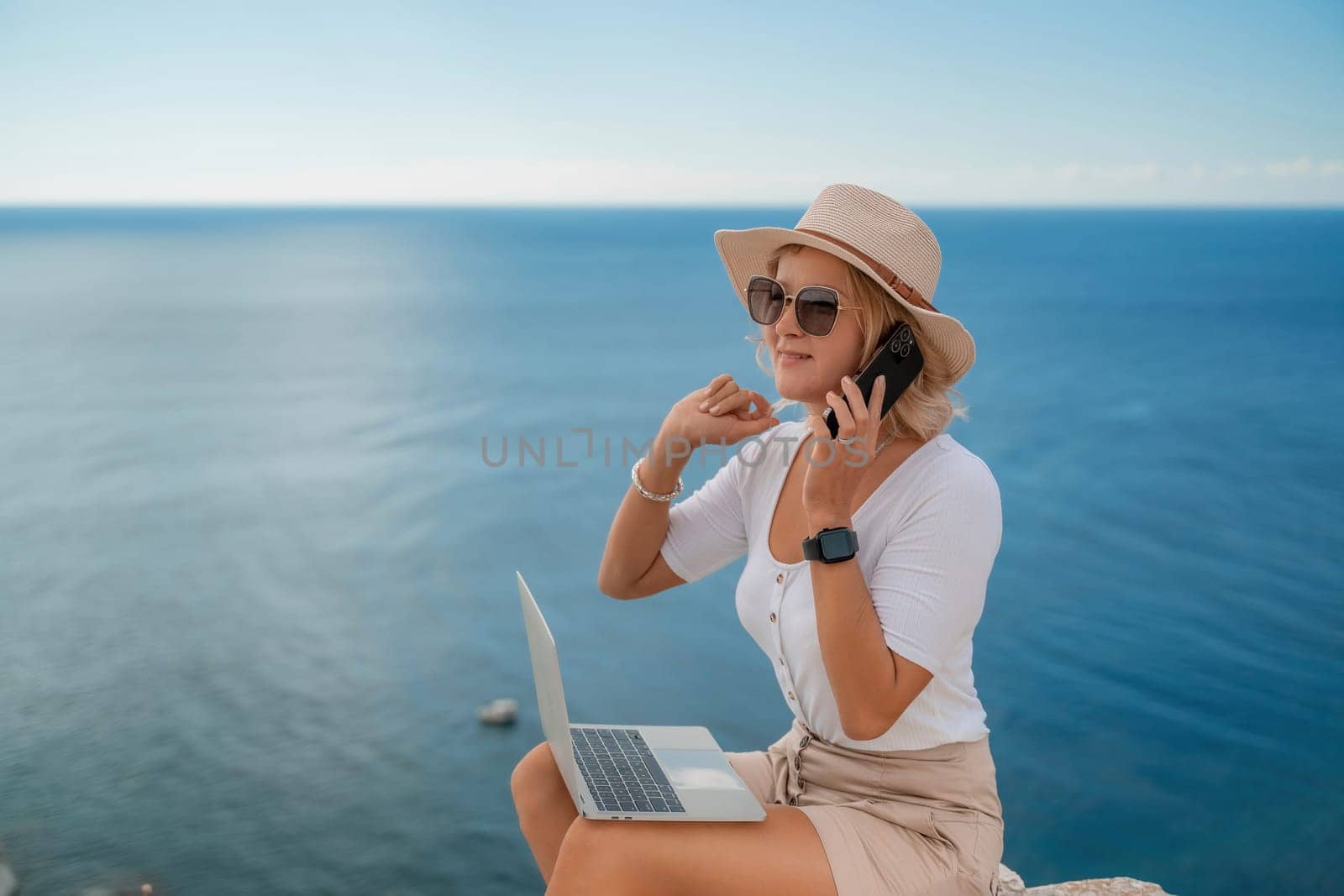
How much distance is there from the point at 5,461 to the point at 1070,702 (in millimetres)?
7625

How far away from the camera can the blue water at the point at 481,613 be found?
3.69m

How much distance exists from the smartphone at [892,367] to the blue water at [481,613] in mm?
2388

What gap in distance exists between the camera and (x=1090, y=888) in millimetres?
2570

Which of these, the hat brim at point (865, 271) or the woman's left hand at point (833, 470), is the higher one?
the hat brim at point (865, 271)

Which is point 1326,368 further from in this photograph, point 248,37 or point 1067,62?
point 248,37

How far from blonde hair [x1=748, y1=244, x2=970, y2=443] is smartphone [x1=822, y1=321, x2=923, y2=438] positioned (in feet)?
0.11

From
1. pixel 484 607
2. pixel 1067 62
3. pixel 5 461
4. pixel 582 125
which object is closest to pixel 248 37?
pixel 582 125

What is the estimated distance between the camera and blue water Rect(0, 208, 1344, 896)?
12.1 feet

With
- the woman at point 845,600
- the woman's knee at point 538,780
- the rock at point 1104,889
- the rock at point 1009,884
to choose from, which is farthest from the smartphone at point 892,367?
the rock at point 1104,889

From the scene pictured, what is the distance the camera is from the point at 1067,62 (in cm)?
3359

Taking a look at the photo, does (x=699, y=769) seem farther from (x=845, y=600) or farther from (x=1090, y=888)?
(x=1090, y=888)

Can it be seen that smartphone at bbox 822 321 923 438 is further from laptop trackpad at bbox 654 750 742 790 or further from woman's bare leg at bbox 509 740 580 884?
woman's bare leg at bbox 509 740 580 884

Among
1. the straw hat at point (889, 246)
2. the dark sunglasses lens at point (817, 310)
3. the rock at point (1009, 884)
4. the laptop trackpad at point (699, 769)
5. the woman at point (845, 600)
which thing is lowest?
the rock at point (1009, 884)

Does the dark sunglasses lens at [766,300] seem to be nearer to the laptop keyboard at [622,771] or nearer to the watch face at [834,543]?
the watch face at [834,543]
